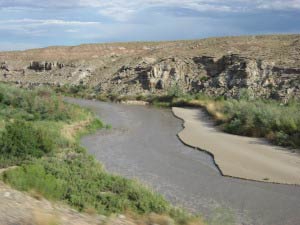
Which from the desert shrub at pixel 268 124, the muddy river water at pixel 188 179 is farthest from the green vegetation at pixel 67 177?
the desert shrub at pixel 268 124

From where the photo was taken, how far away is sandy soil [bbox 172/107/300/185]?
1852 cm

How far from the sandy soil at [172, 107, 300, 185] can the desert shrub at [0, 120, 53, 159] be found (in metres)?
6.53

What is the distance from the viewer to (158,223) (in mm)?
10562

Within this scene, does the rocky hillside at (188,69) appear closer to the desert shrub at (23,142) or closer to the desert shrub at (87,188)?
the desert shrub at (23,142)

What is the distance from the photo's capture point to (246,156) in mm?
21734

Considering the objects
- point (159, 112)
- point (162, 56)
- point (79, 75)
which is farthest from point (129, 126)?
point (79, 75)

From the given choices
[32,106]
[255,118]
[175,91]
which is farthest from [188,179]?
[175,91]

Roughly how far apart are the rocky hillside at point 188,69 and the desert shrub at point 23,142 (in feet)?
87.5

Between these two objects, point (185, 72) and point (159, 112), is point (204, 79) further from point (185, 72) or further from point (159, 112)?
point (159, 112)

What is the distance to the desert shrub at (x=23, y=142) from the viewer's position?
746 inches

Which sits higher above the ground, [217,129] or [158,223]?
[158,223]

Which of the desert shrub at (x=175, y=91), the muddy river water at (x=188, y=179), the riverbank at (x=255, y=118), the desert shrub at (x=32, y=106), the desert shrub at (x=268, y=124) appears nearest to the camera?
the muddy river water at (x=188, y=179)

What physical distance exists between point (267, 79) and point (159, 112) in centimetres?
1114

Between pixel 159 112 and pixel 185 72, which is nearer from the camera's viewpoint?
pixel 159 112
